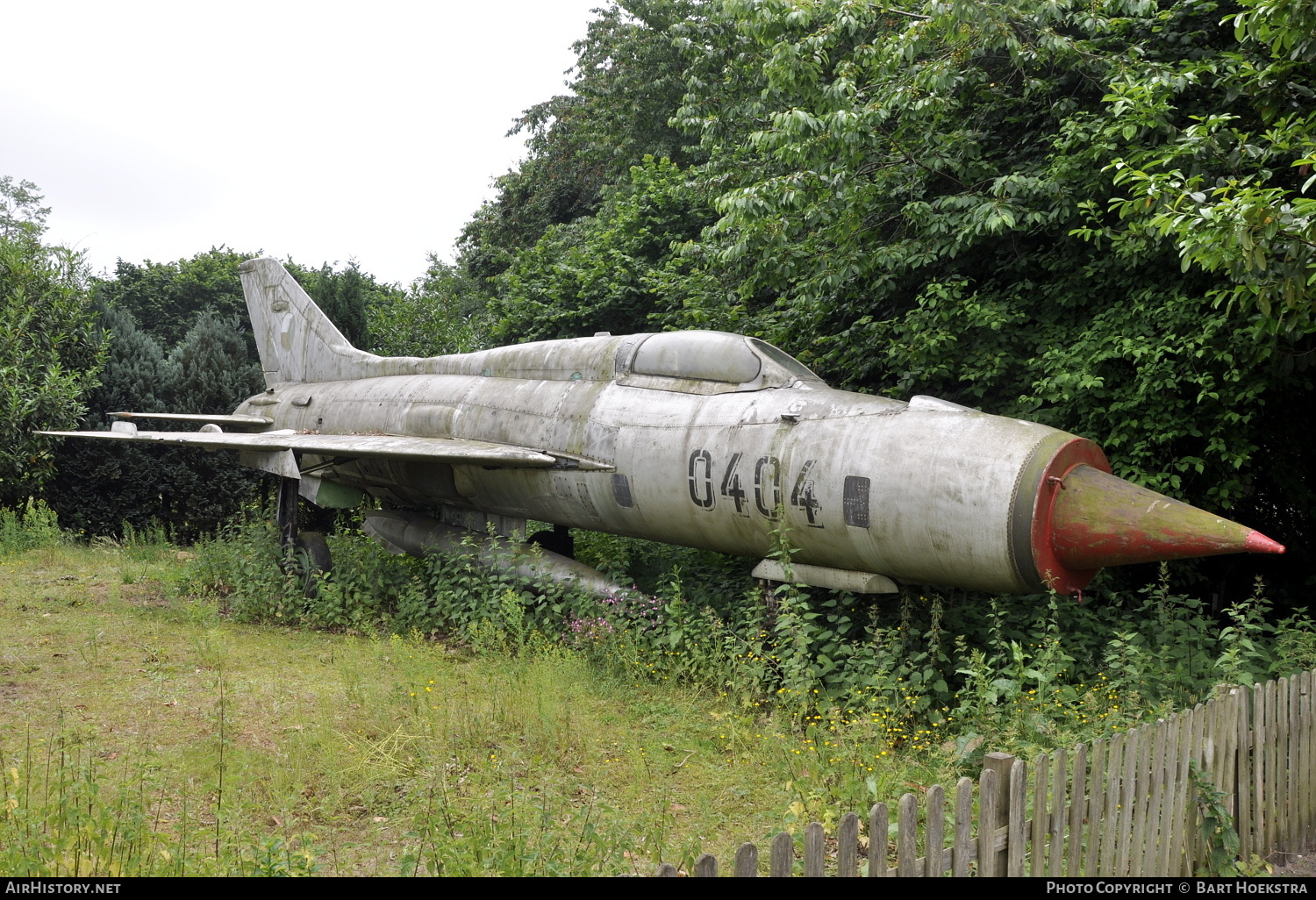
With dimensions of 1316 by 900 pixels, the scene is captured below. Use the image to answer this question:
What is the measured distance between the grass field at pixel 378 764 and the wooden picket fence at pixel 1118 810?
38.6 inches

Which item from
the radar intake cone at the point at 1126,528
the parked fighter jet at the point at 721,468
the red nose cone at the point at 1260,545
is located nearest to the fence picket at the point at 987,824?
the parked fighter jet at the point at 721,468

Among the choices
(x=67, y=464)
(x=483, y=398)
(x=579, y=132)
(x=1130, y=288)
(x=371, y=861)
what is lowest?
(x=371, y=861)

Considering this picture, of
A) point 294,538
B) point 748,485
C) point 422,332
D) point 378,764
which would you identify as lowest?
point 378,764

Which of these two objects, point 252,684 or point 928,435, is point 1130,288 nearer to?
point 928,435

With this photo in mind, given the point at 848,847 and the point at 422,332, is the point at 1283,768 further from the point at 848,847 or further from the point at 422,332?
the point at 422,332

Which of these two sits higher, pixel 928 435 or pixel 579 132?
pixel 579 132

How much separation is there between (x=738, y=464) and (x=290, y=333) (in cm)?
986

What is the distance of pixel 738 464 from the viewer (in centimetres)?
740

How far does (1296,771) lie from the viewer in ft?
16.2

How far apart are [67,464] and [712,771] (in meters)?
15.1

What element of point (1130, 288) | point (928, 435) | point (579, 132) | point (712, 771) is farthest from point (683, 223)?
point (712, 771)

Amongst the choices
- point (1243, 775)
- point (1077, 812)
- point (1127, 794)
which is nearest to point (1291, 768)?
point (1243, 775)

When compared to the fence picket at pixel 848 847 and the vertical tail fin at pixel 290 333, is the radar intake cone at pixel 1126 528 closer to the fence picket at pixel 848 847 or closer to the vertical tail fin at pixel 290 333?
the fence picket at pixel 848 847

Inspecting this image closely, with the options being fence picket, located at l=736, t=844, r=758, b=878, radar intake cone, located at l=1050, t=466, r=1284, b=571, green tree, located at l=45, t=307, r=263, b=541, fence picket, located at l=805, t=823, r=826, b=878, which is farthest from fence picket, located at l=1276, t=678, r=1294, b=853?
green tree, located at l=45, t=307, r=263, b=541
